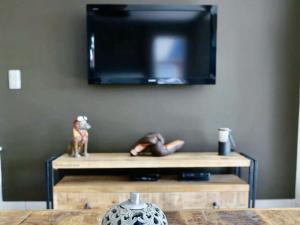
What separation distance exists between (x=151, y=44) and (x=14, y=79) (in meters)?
1.13

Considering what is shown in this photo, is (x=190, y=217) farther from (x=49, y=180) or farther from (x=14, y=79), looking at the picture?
(x=14, y=79)

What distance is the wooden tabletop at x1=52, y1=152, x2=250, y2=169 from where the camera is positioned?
216 centimetres

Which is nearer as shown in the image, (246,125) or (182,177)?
(182,177)

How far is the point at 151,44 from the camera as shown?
2.43 meters

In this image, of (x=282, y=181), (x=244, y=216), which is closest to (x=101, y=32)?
(x=244, y=216)

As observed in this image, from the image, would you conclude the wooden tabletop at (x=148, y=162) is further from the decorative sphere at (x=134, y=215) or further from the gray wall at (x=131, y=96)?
the decorative sphere at (x=134, y=215)

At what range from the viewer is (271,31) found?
2.58 metres

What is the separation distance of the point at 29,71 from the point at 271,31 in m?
1.99

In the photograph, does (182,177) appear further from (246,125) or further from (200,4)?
(200,4)

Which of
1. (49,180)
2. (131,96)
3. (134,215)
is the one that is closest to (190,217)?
(134,215)

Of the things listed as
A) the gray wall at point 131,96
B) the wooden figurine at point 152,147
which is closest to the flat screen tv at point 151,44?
the gray wall at point 131,96

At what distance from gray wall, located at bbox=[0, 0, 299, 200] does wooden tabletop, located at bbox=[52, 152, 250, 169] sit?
0.35m

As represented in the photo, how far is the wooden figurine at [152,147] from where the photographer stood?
7.57ft

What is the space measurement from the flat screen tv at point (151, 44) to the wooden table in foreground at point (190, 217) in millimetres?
1469
